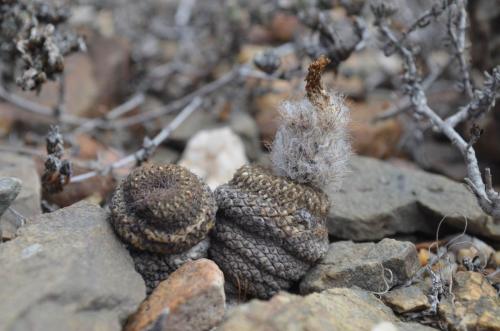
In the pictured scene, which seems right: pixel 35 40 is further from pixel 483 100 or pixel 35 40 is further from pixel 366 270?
pixel 483 100

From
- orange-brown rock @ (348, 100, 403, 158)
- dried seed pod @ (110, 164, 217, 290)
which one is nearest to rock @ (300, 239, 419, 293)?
dried seed pod @ (110, 164, 217, 290)

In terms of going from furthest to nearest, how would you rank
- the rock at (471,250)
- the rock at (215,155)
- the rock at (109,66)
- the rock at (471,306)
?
the rock at (109,66)
the rock at (215,155)
the rock at (471,250)
the rock at (471,306)

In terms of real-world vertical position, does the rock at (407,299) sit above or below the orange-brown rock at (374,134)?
→ below

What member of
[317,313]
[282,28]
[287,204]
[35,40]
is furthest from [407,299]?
[282,28]

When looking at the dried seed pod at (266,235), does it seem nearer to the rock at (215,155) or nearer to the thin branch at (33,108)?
the rock at (215,155)

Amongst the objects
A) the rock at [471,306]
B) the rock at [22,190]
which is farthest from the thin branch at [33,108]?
the rock at [471,306]

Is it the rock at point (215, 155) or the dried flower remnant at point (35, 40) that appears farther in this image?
the rock at point (215, 155)
